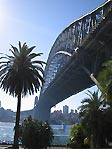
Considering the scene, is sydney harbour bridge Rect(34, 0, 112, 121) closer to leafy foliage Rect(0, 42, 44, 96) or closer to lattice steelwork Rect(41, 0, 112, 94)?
lattice steelwork Rect(41, 0, 112, 94)

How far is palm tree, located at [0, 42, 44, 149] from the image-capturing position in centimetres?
3569

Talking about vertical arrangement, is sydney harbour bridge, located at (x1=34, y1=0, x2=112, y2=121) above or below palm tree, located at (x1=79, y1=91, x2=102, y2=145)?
above

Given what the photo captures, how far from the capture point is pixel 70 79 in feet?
253

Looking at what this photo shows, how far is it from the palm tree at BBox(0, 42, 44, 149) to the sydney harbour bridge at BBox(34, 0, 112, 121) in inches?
411

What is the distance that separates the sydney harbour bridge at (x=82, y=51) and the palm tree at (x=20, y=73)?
34.3 ft

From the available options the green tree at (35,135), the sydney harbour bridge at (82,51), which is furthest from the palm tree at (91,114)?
the sydney harbour bridge at (82,51)

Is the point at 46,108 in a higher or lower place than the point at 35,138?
higher

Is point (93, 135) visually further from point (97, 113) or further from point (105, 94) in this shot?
point (105, 94)

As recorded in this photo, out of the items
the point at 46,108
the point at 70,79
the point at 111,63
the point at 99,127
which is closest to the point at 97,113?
the point at 99,127

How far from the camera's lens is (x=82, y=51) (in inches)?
2192

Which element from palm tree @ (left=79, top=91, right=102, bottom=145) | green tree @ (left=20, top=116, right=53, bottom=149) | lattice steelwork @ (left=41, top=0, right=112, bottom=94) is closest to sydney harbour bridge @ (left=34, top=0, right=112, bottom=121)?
lattice steelwork @ (left=41, top=0, right=112, bottom=94)

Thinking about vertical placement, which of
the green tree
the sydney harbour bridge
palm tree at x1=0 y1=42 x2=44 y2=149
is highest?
the sydney harbour bridge

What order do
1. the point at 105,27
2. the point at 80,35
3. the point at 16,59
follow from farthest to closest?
the point at 80,35 → the point at 105,27 → the point at 16,59

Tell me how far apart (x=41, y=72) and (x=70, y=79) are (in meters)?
39.7
